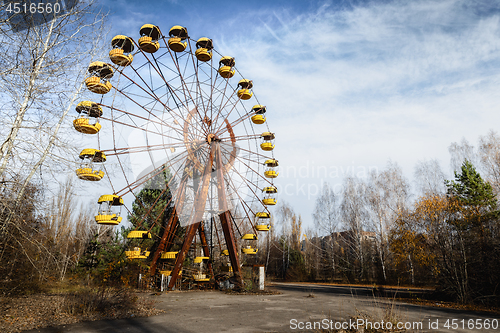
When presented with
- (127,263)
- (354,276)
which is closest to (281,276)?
(354,276)

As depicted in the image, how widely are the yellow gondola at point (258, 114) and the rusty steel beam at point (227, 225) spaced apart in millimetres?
3191

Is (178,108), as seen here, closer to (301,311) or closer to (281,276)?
(301,311)

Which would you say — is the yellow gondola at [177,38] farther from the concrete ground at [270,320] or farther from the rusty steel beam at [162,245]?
the concrete ground at [270,320]

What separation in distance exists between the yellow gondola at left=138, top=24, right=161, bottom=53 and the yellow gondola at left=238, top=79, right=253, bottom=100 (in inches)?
261

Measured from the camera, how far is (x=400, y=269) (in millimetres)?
26062

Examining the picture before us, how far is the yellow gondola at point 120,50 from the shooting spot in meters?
12.2

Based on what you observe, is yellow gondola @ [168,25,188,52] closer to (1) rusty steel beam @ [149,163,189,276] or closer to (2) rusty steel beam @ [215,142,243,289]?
(2) rusty steel beam @ [215,142,243,289]

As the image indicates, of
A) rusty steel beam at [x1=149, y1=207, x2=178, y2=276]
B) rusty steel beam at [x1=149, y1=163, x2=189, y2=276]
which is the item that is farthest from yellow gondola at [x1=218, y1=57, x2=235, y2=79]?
rusty steel beam at [x1=149, y1=207, x2=178, y2=276]

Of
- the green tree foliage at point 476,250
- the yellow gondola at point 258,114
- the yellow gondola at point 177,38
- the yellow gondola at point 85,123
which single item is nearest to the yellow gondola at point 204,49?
the yellow gondola at point 177,38

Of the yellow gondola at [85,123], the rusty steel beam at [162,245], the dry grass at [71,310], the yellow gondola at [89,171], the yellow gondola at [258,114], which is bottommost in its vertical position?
the dry grass at [71,310]

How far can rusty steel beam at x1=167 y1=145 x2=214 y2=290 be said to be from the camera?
1641 centimetres

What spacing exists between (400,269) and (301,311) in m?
20.7

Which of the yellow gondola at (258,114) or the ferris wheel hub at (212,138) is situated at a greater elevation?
the yellow gondola at (258,114)

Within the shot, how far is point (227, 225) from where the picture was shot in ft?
55.5
